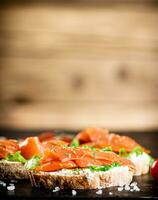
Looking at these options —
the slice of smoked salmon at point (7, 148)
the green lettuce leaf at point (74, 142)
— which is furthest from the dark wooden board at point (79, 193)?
the green lettuce leaf at point (74, 142)

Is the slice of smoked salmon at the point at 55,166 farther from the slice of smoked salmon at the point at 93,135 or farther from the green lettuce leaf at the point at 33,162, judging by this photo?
the slice of smoked salmon at the point at 93,135

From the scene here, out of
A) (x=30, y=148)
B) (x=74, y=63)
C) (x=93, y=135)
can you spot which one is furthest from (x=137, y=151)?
(x=74, y=63)

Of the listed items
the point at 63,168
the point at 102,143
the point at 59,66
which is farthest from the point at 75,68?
the point at 63,168

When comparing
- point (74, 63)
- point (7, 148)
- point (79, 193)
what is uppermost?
point (74, 63)

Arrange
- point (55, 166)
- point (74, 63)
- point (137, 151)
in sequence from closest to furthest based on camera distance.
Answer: point (55, 166), point (137, 151), point (74, 63)

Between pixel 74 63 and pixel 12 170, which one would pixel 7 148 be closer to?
pixel 12 170
